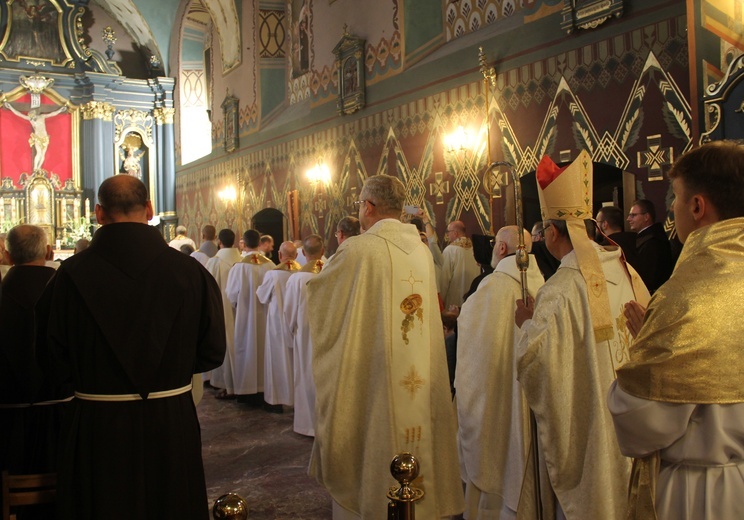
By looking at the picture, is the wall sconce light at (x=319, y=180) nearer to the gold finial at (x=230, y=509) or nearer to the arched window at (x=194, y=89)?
the arched window at (x=194, y=89)

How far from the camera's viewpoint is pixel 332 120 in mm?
12820

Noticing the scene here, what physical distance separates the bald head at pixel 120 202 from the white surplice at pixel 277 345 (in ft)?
16.4

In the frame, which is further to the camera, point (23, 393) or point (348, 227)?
point (348, 227)

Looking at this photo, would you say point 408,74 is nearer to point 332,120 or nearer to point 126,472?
point 332,120

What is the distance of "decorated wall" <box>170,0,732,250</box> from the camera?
22.5 feet

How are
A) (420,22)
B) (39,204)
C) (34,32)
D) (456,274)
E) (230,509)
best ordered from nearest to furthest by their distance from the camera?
1. (230,509)
2. (456,274)
3. (420,22)
4. (39,204)
5. (34,32)

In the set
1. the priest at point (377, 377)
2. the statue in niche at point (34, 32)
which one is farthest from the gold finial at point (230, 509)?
the statue in niche at point (34, 32)

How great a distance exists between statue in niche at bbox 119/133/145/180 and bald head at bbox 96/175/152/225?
65.1 feet

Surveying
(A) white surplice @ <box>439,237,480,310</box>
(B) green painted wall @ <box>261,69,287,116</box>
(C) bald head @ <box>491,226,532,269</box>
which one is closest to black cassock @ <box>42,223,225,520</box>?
(C) bald head @ <box>491,226,532,269</box>

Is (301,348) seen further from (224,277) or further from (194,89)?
(194,89)

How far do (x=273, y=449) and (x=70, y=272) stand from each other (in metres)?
3.91

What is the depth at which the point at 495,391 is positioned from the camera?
4.23 m

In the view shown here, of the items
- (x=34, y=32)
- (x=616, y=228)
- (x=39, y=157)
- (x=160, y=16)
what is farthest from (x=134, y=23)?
(x=616, y=228)

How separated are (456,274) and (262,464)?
3.67m
